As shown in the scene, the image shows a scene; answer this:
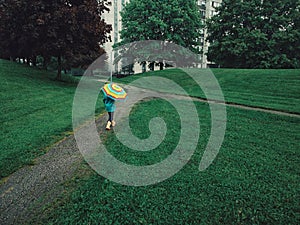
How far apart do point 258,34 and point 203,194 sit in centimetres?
3138

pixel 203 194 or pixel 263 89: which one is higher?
pixel 263 89

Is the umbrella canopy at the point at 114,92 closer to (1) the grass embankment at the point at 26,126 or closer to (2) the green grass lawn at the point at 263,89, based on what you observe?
(1) the grass embankment at the point at 26,126

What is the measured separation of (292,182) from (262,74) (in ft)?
54.8

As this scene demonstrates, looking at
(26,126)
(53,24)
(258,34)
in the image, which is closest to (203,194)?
(26,126)

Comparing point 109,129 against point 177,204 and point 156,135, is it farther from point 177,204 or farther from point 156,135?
point 177,204

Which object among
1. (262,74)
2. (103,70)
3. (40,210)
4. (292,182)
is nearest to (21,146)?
(40,210)

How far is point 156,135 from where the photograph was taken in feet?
18.7

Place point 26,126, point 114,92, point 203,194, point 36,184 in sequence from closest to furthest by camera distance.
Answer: point 203,194 < point 36,184 < point 114,92 < point 26,126

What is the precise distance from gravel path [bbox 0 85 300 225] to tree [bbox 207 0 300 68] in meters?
29.8

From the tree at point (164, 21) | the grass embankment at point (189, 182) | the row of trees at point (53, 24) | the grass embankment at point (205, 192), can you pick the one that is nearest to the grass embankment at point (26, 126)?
the grass embankment at point (189, 182)

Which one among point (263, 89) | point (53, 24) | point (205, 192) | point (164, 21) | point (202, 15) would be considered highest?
point (202, 15)

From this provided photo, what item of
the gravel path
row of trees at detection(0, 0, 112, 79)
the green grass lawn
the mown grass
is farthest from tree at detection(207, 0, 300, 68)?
the gravel path

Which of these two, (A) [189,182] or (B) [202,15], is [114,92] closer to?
(A) [189,182]

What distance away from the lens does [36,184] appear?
3.16 meters
